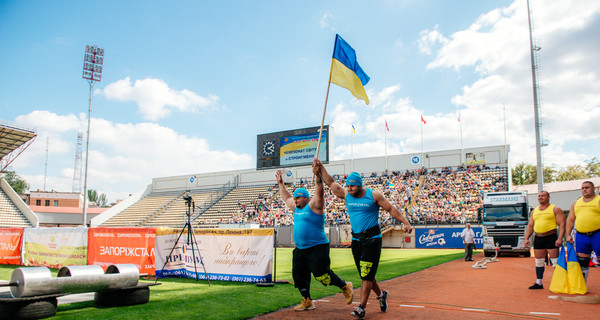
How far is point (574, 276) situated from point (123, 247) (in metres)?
10.7

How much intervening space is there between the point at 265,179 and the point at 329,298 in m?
41.7

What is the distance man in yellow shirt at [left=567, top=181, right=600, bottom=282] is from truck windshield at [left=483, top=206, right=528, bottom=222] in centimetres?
1224

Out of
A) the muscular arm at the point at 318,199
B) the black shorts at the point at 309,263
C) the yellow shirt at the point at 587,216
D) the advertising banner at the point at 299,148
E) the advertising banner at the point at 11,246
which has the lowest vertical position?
the advertising banner at the point at 11,246

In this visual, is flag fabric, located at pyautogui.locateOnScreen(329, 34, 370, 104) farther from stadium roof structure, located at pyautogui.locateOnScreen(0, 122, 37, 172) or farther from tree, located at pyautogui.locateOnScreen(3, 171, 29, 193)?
tree, located at pyautogui.locateOnScreen(3, 171, 29, 193)

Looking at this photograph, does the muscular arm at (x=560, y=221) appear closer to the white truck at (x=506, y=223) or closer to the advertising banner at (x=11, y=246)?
the white truck at (x=506, y=223)

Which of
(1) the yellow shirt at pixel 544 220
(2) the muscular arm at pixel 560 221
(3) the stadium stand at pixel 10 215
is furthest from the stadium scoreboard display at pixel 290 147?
(2) the muscular arm at pixel 560 221

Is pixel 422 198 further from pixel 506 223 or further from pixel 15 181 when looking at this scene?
pixel 15 181

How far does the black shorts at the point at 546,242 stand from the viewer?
793 cm

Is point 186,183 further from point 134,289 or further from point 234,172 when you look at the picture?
point 134,289

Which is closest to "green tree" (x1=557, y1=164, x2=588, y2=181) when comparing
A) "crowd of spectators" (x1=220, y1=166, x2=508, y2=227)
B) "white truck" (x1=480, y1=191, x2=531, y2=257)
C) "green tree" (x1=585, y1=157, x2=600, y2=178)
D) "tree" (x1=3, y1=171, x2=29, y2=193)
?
"green tree" (x1=585, y1=157, x2=600, y2=178)

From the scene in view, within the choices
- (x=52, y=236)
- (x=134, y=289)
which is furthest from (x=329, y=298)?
(x=52, y=236)

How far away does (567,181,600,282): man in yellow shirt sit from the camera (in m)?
6.90

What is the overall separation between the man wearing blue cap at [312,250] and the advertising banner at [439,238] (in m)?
26.0

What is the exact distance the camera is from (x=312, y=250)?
589 cm
